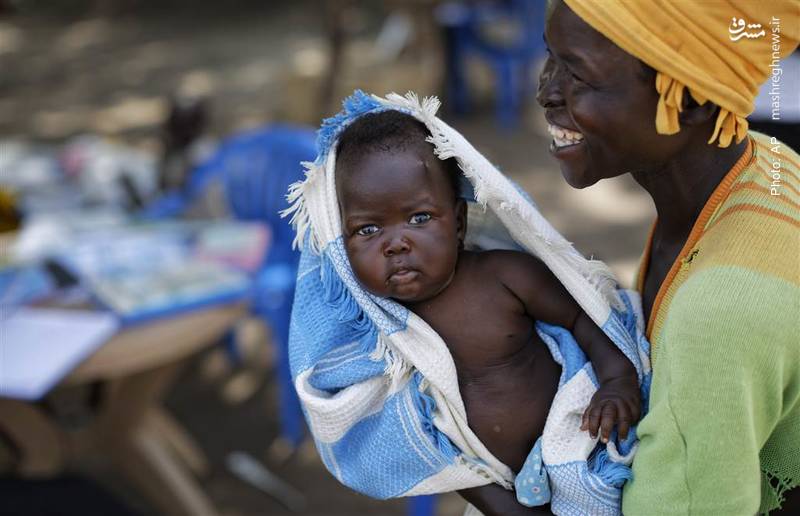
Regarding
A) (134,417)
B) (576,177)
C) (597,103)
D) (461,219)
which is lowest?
(134,417)

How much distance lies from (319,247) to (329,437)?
37 centimetres

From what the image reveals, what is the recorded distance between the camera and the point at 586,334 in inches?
65.6

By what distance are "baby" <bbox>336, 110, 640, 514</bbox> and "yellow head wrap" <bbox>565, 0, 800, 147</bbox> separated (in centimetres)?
49

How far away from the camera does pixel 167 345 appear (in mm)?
2922

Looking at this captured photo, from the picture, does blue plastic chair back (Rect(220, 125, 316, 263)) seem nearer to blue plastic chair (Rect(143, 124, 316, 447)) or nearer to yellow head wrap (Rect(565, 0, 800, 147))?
blue plastic chair (Rect(143, 124, 316, 447))

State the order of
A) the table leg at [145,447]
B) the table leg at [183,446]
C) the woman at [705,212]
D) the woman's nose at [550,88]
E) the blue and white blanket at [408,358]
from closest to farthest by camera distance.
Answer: the woman at [705,212] → the woman's nose at [550,88] → the blue and white blanket at [408,358] → the table leg at [145,447] → the table leg at [183,446]

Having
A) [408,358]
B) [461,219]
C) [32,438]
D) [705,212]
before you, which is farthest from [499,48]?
[705,212]

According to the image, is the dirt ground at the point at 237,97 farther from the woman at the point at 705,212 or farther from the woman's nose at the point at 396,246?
the woman at the point at 705,212

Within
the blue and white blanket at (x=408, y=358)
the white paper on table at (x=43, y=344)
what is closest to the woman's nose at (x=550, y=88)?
the blue and white blanket at (x=408, y=358)

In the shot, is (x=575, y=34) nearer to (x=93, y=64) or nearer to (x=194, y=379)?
(x=194, y=379)

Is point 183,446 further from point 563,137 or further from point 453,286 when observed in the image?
point 563,137

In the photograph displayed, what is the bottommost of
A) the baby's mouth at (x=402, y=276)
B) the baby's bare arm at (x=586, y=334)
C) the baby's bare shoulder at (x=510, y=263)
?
the baby's bare arm at (x=586, y=334)

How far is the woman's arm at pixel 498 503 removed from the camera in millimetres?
1643

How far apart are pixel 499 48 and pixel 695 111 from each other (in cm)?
734
